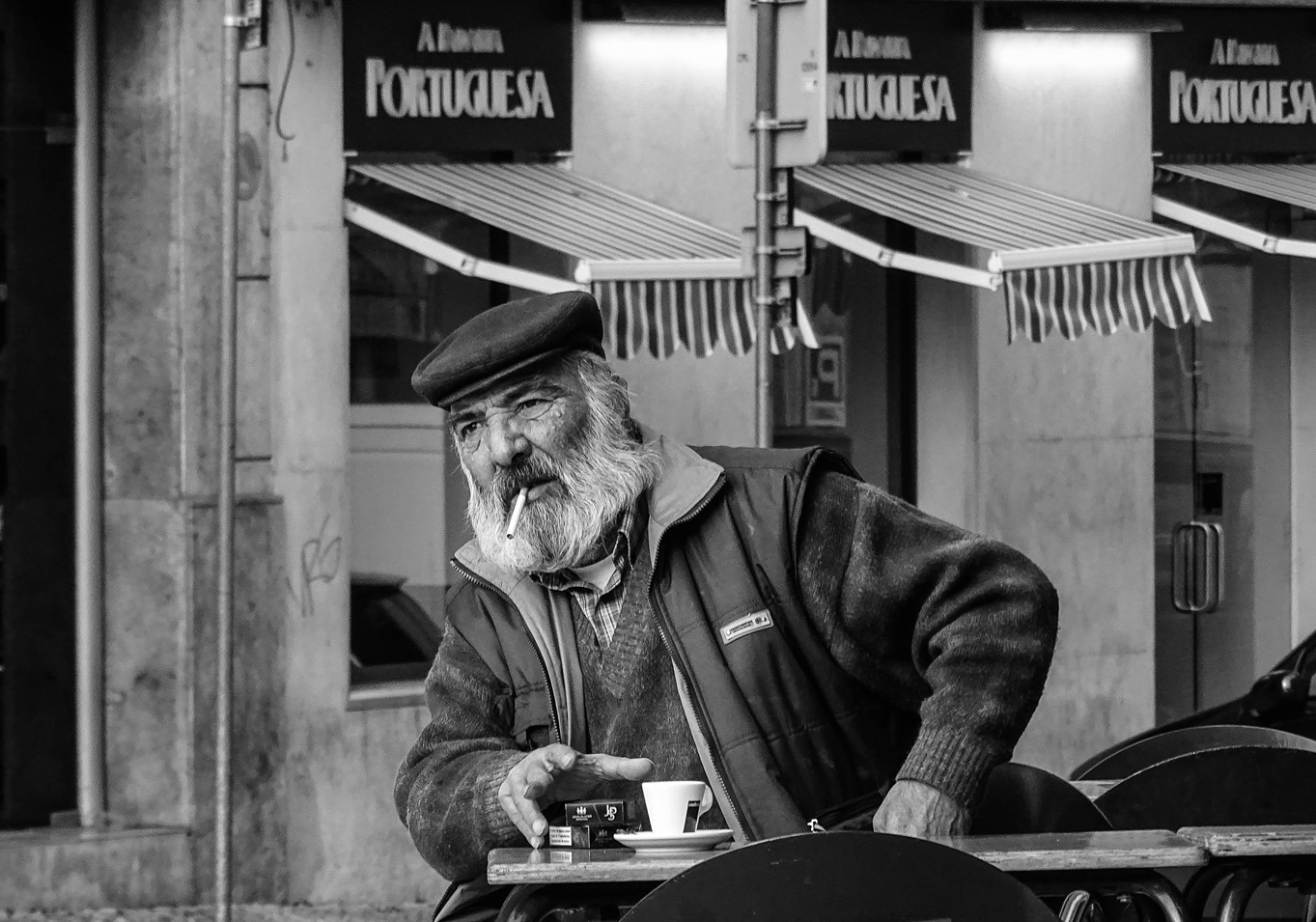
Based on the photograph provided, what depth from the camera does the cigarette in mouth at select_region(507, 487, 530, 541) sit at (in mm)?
4043

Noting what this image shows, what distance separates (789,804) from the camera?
3.81m

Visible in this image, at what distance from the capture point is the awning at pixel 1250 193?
33.6ft

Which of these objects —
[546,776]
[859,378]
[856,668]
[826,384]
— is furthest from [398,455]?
[546,776]

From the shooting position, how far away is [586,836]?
3.53m

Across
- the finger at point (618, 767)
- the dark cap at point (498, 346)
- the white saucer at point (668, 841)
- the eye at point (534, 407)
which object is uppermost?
the dark cap at point (498, 346)

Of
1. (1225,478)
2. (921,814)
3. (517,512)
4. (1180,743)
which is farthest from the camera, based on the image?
(1225,478)

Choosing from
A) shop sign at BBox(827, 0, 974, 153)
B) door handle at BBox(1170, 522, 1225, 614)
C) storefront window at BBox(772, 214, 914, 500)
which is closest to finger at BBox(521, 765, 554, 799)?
shop sign at BBox(827, 0, 974, 153)

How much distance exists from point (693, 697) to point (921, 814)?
49cm

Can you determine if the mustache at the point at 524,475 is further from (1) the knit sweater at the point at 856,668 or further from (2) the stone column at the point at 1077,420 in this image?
(2) the stone column at the point at 1077,420

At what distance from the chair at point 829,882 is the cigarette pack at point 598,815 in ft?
2.04

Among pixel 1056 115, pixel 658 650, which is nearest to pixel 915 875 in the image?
pixel 658 650

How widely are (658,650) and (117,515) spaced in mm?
5134

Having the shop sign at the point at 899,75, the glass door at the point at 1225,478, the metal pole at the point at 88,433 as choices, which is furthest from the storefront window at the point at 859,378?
the metal pole at the point at 88,433

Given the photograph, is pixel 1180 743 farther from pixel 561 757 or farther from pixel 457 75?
pixel 457 75
